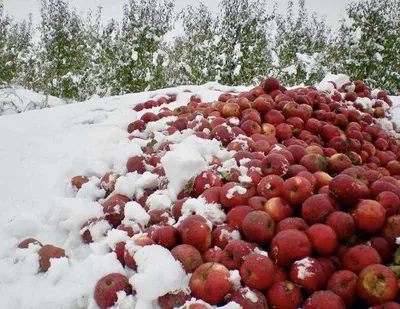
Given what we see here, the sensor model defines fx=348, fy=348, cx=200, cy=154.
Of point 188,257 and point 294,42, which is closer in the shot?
point 188,257

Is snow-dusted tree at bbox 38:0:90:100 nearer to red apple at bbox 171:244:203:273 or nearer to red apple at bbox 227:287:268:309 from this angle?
red apple at bbox 171:244:203:273

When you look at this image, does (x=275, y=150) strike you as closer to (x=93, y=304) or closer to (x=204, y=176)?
(x=204, y=176)

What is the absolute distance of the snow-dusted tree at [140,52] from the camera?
427 inches

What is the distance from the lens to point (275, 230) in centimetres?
159

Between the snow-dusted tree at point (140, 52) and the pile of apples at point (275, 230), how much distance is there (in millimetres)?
8919

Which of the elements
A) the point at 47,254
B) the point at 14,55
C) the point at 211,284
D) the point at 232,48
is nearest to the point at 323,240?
the point at 211,284

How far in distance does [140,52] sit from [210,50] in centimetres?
227

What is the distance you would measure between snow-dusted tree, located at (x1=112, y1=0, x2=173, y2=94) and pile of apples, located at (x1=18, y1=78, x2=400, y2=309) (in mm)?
8919

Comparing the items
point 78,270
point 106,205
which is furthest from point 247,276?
point 106,205

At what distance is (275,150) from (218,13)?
11826mm

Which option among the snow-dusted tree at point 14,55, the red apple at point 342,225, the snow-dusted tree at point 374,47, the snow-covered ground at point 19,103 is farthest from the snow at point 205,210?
the snow-dusted tree at point 374,47

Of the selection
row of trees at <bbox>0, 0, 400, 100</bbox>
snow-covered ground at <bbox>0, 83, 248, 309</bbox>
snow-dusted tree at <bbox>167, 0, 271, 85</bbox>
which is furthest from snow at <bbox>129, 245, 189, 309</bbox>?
snow-dusted tree at <bbox>167, 0, 271, 85</bbox>

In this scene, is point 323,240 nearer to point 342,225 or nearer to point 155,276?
point 342,225

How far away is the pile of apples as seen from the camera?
4.37ft
